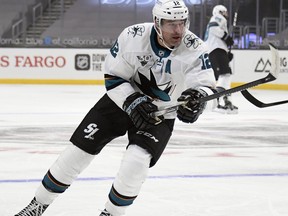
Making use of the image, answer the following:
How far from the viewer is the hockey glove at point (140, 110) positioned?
2.26 metres

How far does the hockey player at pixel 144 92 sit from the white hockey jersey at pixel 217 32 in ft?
17.1

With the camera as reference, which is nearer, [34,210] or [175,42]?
[175,42]

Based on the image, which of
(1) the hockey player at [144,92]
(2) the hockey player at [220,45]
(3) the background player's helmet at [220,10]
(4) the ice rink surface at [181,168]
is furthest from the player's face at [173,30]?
(3) the background player's helmet at [220,10]

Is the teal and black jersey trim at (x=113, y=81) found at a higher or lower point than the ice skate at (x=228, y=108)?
higher

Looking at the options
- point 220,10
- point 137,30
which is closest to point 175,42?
point 137,30

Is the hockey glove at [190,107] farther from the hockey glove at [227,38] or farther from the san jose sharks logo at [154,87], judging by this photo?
the hockey glove at [227,38]

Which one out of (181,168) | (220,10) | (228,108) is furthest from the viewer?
(220,10)

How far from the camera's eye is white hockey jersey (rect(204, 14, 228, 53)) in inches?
299

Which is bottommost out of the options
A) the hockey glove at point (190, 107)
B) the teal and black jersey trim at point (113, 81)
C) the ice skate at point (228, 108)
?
the ice skate at point (228, 108)

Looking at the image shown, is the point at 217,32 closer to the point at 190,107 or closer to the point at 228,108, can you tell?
the point at 228,108

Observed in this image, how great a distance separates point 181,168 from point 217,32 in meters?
4.10

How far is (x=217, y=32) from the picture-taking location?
7582mm

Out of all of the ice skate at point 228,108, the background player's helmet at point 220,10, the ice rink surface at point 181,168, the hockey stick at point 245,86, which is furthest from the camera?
the background player's helmet at point 220,10

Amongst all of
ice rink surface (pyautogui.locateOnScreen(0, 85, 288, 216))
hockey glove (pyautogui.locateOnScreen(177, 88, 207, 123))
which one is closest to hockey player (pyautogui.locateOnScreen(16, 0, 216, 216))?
hockey glove (pyautogui.locateOnScreen(177, 88, 207, 123))
